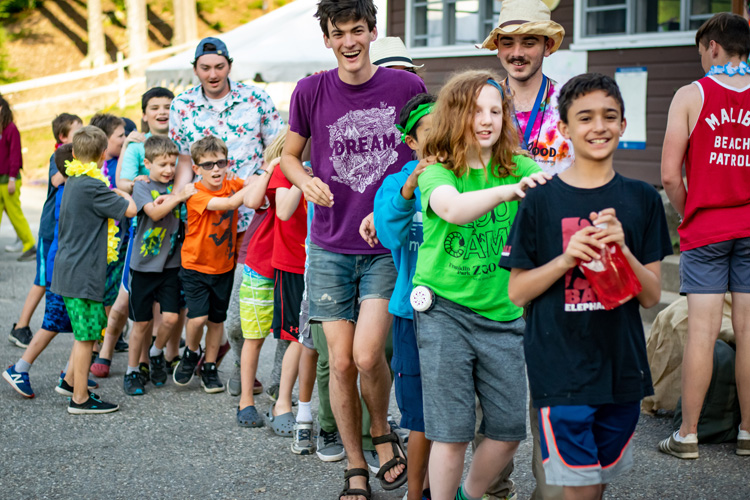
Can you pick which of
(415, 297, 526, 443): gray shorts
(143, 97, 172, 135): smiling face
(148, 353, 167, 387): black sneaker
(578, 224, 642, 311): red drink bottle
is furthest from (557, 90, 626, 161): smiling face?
(143, 97, 172, 135): smiling face

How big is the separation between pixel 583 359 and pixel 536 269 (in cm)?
33

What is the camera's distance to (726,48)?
4.39m

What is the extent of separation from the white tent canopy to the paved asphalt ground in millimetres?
7287

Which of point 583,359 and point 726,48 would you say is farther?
point 726,48

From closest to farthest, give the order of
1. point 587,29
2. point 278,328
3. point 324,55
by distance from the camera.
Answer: point 278,328
point 587,29
point 324,55

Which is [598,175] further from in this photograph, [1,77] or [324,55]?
[1,77]

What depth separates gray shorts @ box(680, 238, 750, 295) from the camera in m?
4.43

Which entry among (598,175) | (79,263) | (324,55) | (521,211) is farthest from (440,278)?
(324,55)

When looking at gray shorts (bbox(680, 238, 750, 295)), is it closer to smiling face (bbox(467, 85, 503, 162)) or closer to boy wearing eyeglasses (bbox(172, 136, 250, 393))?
smiling face (bbox(467, 85, 503, 162))

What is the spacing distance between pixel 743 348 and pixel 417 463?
199 centimetres

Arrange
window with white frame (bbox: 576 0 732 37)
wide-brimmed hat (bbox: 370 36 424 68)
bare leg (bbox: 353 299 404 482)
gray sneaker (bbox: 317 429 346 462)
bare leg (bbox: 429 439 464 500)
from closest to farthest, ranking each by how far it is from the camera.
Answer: bare leg (bbox: 429 439 464 500) < bare leg (bbox: 353 299 404 482) < gray sneaker (bbox: 317 429 346 462) < wide-brimmed hat (bbox: 370 36 424 68) < window with white frame (bbox: 576 0 732 37)

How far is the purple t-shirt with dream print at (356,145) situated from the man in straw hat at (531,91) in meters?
0.49

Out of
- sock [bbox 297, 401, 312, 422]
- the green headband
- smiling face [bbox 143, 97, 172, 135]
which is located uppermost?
smiling face [bbox 143, 97, 172, 135]

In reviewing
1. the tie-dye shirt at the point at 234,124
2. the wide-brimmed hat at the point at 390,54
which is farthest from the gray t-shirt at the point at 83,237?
the wide-brimmed hat at the point at 390,54
